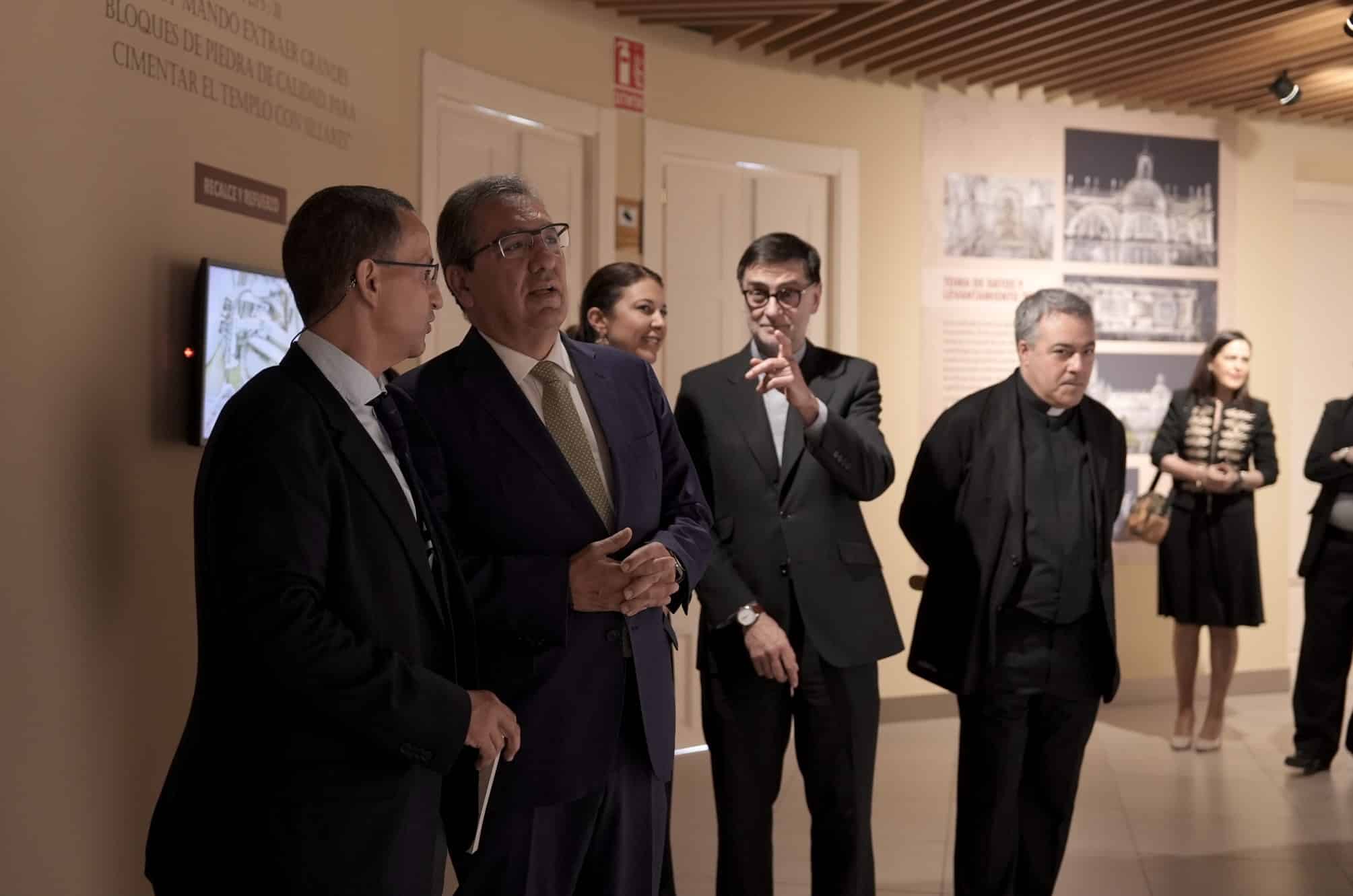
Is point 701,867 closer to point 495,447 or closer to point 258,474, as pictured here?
point 495,447

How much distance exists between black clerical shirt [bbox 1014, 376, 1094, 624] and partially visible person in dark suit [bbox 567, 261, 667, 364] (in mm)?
1123

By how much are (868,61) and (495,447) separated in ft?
17.6

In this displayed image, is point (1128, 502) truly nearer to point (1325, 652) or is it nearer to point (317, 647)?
point (1325, 652)

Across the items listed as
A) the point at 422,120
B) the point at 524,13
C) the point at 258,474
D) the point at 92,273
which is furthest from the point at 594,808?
the point at 524,13

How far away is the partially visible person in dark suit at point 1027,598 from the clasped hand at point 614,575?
147 cm

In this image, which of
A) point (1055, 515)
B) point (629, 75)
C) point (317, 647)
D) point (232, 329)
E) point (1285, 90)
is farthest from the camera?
point (1285, 90)

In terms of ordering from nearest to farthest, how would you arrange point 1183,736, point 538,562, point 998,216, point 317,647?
point 317,647, point 538,562, point 1183,736, point 998,216

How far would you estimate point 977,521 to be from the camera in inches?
148

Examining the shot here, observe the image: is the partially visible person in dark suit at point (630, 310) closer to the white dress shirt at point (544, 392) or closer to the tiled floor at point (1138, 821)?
the tiled floor at point (1138, 821)

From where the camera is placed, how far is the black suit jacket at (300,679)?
200 cm

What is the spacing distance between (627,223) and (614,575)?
438 centimetres

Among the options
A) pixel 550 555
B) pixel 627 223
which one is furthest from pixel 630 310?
pixel 627 223

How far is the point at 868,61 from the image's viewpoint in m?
7.29

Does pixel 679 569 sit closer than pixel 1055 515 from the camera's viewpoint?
Yes
